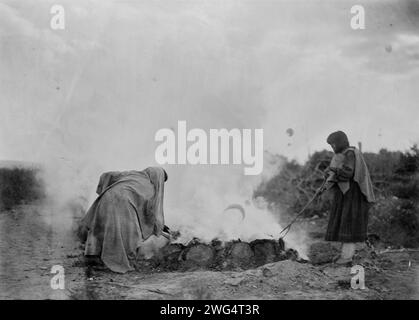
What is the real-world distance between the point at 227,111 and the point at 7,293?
3.53m

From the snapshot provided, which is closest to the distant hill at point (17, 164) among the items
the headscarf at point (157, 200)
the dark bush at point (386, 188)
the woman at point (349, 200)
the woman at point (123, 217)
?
the woman at point (123, 217)

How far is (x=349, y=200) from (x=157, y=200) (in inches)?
95.5

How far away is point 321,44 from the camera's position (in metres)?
7.86

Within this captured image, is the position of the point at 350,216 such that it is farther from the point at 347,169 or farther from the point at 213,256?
the point at 213,256

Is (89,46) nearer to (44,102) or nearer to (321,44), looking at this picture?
(44,102)

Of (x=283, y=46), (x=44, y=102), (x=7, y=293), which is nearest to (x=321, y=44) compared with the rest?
(x=283, y=46)

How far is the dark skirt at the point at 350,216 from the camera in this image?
25.5 ft

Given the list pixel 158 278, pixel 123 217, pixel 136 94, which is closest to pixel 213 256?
pixel 158 278

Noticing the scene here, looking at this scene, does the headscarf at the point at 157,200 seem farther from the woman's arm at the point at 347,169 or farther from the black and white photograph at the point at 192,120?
the woman's arm at the point at 347,169

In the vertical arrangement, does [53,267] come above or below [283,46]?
below

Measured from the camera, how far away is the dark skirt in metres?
7.77

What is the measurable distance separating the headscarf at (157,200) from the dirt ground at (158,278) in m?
0.63

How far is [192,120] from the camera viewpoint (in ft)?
25.9
